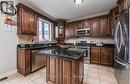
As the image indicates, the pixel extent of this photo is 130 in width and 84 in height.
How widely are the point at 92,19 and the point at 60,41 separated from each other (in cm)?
250

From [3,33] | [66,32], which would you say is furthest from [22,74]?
[66,32]

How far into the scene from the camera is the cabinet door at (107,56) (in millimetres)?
3863

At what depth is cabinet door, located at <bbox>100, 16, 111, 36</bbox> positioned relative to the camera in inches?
164

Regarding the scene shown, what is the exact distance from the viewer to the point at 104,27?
4.25 m

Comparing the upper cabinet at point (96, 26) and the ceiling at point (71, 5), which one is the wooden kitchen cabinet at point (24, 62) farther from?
the upper cabinet at point (96, 26)

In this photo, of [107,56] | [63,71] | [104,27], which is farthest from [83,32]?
[63,71]

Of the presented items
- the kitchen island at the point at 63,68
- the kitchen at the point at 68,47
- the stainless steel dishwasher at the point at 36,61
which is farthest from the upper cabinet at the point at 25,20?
the kitchen island at the point at 63,68

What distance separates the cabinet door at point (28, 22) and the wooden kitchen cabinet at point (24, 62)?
0.75 metres

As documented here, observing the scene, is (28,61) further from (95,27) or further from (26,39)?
(95,27)

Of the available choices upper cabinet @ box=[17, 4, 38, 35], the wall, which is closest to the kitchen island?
the wall

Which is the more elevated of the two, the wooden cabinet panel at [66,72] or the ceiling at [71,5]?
the ceiling at [71,5]

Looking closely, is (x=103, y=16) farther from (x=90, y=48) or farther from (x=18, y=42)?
(x=18, y=42)

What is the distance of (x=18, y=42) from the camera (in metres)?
3.26

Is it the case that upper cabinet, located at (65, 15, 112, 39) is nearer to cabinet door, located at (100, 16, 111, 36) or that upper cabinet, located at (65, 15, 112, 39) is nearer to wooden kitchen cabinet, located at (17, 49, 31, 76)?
cabinet door, located at (100, 16, 111, 36)
